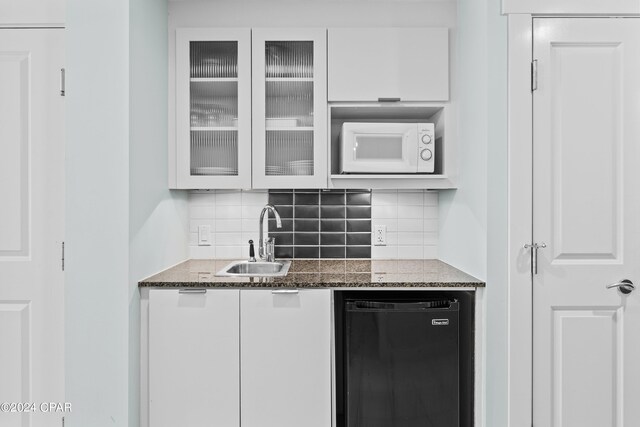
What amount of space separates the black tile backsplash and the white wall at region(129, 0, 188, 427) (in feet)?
2.16

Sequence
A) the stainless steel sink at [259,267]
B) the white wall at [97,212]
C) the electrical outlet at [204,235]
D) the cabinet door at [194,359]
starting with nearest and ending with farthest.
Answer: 1. the white wall at [97,212]
2. the cabinet door at [194,359]
3. the stainless steel sink at [259,267]
4. the electrical outlet at [204,235]

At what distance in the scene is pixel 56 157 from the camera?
5.78 ft

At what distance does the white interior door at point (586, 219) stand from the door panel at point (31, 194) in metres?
2.12

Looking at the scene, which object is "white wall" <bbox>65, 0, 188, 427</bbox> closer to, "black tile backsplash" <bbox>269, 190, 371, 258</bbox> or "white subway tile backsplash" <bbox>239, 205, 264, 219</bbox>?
"white subway tile backsplash" <bbox>239, 205, 264, 219</bbox>

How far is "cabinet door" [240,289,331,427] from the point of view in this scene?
1.78 m

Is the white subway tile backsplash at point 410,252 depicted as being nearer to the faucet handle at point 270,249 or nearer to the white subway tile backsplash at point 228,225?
the faucet handle at point 270,249

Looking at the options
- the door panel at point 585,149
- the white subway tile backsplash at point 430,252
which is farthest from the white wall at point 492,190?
the white subway tile backsplash at point 430,252

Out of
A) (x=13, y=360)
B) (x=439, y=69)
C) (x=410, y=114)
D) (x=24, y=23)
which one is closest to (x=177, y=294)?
(x=13, y=360)

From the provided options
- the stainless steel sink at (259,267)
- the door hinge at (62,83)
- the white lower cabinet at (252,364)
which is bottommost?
the white lower cabinet at (252,364)

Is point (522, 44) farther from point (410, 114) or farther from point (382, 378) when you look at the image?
point (382, 378)

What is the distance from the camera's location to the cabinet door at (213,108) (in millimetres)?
2076

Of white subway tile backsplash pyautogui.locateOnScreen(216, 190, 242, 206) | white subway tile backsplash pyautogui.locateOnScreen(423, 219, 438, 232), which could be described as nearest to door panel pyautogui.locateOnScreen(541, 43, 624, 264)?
white subway tile backsplash pyautogui.locateOnScreen(423, 219, 438, 232)

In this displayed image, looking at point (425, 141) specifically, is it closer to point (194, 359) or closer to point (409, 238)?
point (409, 238)

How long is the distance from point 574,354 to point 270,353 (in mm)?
1336
